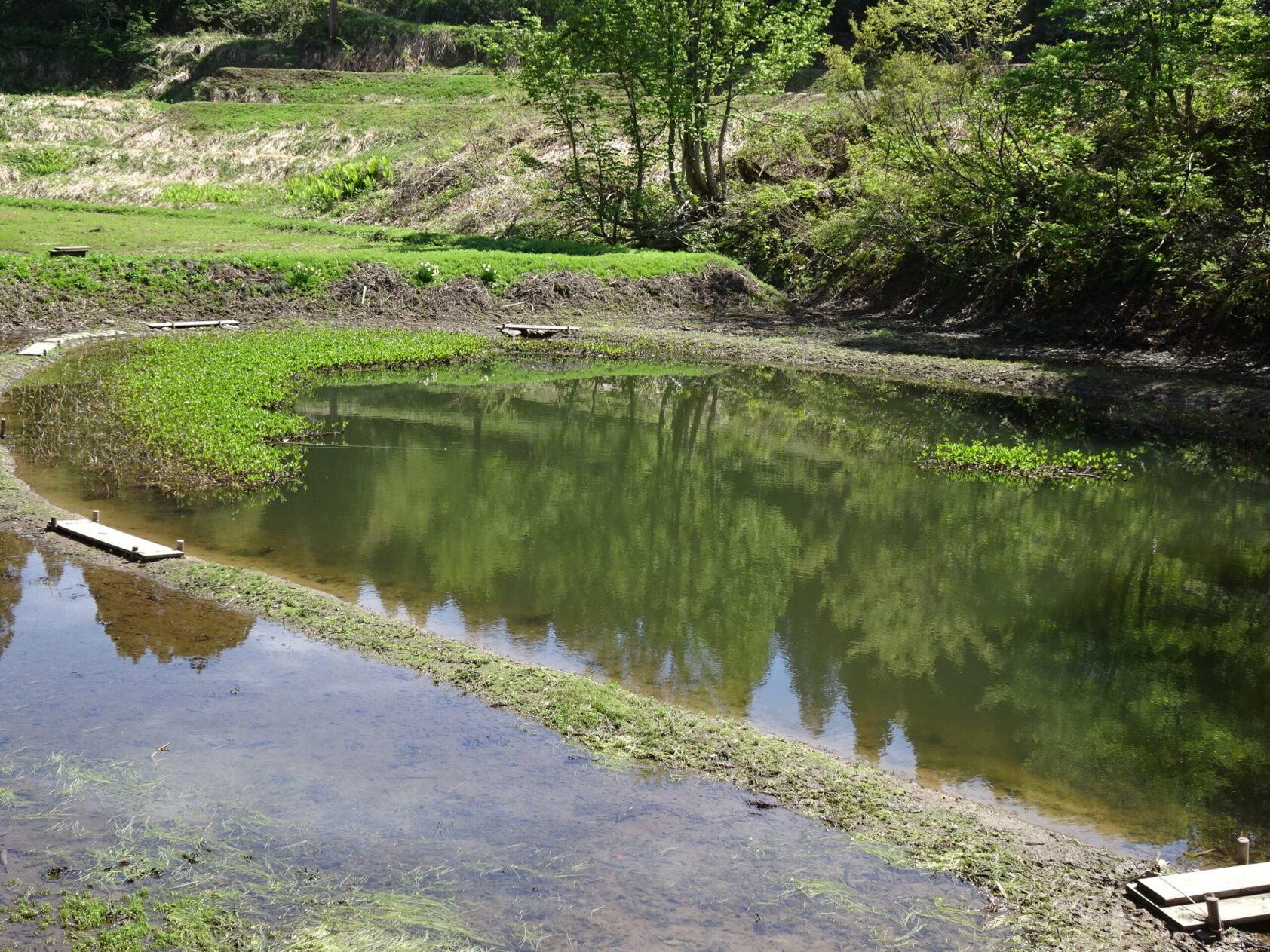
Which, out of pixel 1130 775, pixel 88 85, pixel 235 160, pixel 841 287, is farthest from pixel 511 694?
pixel 88 85

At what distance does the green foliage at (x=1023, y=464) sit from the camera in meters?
13.5

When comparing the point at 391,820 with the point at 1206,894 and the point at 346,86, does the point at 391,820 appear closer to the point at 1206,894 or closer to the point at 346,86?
the point at 1206,894

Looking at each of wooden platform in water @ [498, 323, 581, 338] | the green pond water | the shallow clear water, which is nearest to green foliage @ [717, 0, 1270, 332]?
the green pond water

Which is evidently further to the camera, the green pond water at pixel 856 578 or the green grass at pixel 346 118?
the green grass at pixel 346 118

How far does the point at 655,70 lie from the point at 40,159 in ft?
84.0

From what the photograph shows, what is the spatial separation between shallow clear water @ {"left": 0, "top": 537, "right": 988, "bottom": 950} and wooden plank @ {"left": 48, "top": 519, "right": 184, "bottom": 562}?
1.63 metres

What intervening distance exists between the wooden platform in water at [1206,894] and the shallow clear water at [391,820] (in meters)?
0.81

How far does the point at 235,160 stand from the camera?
41.8m

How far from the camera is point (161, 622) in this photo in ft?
25.2

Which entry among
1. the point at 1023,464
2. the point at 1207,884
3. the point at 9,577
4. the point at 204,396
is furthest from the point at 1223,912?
the point at 204,396

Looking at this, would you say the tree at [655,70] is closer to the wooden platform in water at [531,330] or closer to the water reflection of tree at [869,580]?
the wooden platform in water at [531,330]

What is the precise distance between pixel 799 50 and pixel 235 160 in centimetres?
2343

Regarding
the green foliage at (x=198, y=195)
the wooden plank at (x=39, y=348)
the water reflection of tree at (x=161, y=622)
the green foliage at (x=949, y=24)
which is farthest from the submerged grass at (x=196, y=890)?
the green foliage at (x=198, y=195)

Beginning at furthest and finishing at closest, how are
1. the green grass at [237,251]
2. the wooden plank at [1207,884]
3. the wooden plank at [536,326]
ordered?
the wooden plank at [536,326] < the green grass at [237,251] < the wooden plank at [1207,884]
